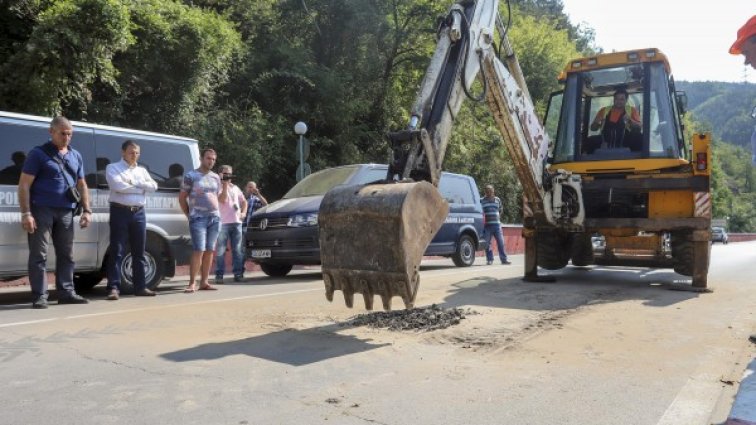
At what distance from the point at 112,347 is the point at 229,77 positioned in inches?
561

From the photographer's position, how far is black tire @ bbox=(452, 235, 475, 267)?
12.4 m

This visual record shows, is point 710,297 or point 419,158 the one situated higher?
point 419,158

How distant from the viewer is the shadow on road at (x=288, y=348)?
4.32 m

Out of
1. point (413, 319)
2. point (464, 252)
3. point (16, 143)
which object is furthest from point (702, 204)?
point (16, 143)

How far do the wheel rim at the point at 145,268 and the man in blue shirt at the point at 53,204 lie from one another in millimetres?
1014

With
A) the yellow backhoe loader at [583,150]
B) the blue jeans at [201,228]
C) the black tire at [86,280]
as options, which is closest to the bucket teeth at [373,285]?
the yellow backhoe loader at [583,150]

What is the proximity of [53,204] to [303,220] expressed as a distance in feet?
12.5

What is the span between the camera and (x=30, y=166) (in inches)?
259

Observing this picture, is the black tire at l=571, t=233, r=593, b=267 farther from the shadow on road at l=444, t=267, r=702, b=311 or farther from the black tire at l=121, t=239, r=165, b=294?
the black tire at l=121, t=239, r=165, b=294

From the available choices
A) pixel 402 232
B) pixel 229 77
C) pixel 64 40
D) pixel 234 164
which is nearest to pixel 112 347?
pixel 402 232

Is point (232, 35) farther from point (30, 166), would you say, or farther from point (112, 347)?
point (112, 347)

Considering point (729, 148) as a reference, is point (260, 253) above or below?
below

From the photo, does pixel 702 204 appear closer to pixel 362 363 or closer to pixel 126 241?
pixel 362 363

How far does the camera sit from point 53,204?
6715 millimetres
